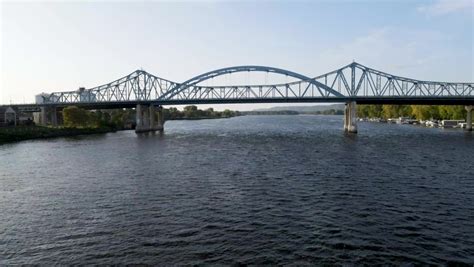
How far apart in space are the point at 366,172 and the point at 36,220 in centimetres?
3398

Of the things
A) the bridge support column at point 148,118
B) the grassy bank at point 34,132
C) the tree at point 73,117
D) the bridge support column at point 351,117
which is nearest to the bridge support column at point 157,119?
the bridge support column at point 148,118

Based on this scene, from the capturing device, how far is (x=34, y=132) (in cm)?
10744

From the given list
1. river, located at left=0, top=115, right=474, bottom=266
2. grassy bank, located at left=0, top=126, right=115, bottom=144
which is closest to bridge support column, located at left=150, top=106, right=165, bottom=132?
grassy bank, located at left=0, top=126, right=115, bottom=144

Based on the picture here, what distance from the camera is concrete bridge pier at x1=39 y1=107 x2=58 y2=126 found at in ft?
518

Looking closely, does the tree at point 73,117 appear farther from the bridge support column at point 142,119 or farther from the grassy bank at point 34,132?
the bridge support column at point 142,119

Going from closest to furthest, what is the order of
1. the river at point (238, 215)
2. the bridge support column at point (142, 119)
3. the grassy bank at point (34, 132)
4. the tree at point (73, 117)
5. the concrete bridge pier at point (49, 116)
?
the river at point (238, 215) → the grassy bank at point (34, 132) → the tree at point (73, 117) → the bridge support column at point (142, 119) → the concrete bridge pier at point (49, 116)

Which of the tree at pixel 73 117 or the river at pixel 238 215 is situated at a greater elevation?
the tree at pixel 73 117

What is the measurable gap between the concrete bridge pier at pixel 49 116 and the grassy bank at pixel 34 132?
119 ft

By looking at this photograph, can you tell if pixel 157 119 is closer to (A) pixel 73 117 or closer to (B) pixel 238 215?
(A) pixel 73 117

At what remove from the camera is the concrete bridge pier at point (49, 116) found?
157750 millimetres

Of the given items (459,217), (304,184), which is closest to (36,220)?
(304,184)

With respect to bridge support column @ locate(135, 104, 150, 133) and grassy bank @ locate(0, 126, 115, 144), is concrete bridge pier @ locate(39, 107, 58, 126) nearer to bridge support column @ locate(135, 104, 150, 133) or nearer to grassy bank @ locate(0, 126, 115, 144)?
grassy bank @ locate(0, 126, 115, 144)

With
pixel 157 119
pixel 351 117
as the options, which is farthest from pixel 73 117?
pixel 351 117

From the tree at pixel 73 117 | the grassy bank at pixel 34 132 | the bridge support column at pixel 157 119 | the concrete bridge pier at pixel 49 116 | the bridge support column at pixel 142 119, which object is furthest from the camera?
the concrete bridge pier at pixel 49 116
